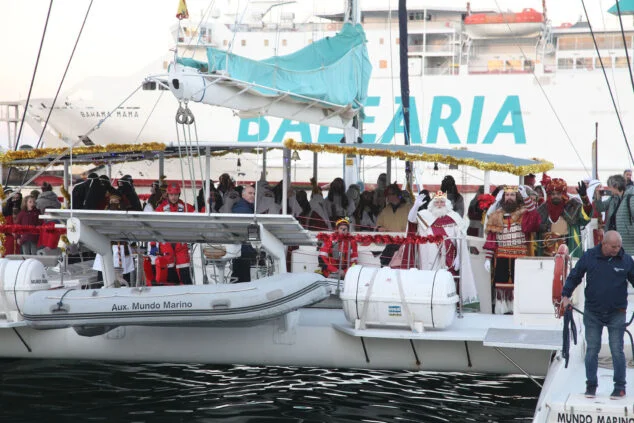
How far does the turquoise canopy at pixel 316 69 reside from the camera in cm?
1285

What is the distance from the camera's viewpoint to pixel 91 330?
34.5ft

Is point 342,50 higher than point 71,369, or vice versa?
point 342,50

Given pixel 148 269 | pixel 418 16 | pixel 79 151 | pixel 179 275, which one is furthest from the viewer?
pixel 418 16

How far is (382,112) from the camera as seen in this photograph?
156ft

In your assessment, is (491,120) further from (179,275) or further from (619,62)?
(179,275)

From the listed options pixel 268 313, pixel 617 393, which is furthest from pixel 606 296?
pixel 268 313

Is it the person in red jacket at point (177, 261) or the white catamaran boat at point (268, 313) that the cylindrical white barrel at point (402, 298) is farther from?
the person in red jacket at point (177, 261)

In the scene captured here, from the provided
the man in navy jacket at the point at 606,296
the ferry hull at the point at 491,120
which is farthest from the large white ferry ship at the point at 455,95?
the man in navy jacket at the point at 606,296

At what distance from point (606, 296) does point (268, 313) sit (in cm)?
355

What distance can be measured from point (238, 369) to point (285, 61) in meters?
5.61

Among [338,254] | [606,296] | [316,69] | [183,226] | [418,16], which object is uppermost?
[418,16]

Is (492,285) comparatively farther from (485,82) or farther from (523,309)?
(485,82)

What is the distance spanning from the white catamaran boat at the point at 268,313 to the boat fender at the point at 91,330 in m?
0.02

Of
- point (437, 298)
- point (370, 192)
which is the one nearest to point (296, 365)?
point (437, 298)
